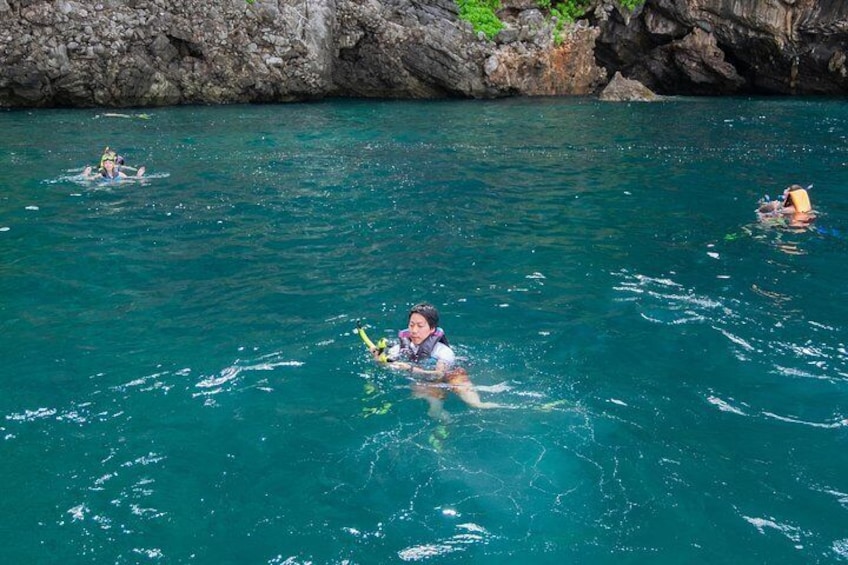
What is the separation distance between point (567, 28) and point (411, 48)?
7.22 metres

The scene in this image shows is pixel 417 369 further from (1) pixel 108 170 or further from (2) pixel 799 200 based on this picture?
(1) pixel 108 170

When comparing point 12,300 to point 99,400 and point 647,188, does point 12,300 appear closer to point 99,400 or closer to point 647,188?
point 99,400

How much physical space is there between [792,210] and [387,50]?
74.4 feet

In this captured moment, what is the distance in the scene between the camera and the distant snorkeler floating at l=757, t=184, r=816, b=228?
13.2 m

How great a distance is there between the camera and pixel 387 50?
1293 inches

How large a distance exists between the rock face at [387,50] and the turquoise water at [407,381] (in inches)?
545

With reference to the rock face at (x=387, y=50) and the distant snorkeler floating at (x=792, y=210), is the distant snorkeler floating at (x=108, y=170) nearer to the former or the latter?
the distant snorkeler floating at (x=792, y=210)

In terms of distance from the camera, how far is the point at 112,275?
427 inches

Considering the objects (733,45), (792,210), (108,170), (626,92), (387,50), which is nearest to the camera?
(792,210)

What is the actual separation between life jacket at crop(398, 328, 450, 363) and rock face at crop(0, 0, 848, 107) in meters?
25.9

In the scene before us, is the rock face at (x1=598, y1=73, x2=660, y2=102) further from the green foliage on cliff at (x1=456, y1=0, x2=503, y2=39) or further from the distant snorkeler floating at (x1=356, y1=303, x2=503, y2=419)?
the distant snorkeler floating at (x1=356, y1=303, x2=503, y2=419)

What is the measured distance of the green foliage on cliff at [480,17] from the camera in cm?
3322

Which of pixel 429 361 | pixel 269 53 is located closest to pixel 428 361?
pixel 429 361

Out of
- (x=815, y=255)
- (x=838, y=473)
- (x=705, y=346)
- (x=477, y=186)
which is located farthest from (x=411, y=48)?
(x=838, y=473)
